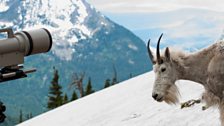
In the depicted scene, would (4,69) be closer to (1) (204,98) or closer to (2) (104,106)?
(1) (204,98)

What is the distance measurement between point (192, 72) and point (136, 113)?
9353 mm

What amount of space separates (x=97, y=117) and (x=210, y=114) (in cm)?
795

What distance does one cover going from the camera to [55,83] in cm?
→ 8662

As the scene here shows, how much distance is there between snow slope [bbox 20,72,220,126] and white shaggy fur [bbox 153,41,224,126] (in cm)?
137

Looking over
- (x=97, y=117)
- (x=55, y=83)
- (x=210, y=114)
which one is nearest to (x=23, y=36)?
(x=210, y=114)

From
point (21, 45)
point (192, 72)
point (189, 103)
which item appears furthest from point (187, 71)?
point (189, 103)

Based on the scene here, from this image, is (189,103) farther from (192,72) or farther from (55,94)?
(55,94)

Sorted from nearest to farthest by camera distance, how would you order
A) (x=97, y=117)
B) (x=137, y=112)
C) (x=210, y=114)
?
(x=210, y=114) < (x=137, y=112) < (x=97, y=117)

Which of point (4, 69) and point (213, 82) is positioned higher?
point (4, 69)

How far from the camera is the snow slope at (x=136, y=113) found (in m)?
16.8

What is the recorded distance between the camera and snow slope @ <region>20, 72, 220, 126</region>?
16812 mm

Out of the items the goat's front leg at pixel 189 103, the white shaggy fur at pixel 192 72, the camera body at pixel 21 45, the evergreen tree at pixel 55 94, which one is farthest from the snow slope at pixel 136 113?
the evergreen tree at pixel 55 94

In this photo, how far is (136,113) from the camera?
69.5 ft

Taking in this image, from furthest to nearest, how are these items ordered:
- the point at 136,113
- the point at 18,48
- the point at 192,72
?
1. the point at 136,113
2. the point at 192,72
3. the point at 18,48
